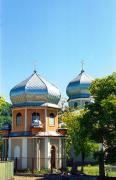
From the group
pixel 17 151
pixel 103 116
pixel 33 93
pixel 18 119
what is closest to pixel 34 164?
pixel 17 151

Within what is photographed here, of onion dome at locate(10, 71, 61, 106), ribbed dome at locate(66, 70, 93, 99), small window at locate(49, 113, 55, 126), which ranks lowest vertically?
small window at locate(49, 113, 55, 126)

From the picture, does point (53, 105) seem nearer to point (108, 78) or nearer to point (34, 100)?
point (34, 100)

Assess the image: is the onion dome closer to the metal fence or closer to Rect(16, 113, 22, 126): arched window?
Rect(16, 113, 22, 126): arched window

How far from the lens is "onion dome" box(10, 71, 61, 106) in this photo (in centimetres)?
4075

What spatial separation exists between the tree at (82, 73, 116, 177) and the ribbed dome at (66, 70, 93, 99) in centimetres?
2528

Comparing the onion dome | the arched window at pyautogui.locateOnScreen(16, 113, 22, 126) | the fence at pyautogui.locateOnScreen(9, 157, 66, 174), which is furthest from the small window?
the fence at pyautogui.locateOnScreen(9, 157, 66, 174)

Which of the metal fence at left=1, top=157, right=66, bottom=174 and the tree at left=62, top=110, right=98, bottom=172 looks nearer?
the metal fence at left=1, top=157, right=66, bottom=174

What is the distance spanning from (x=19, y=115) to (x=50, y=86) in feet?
14.8

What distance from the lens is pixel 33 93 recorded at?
40688 mm

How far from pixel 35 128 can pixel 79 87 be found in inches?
724

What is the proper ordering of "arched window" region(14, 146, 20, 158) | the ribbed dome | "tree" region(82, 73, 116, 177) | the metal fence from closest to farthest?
"tree" region(82, 73, 116, 177), the metal fence, "arched window" region(14, 146, 20, 158), the ribbed dome

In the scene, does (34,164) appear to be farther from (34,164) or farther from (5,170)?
(5,170)

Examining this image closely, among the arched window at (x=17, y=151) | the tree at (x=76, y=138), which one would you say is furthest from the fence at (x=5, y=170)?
the arched window at (x=17, y=151)

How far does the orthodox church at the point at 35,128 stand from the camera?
130 ft
